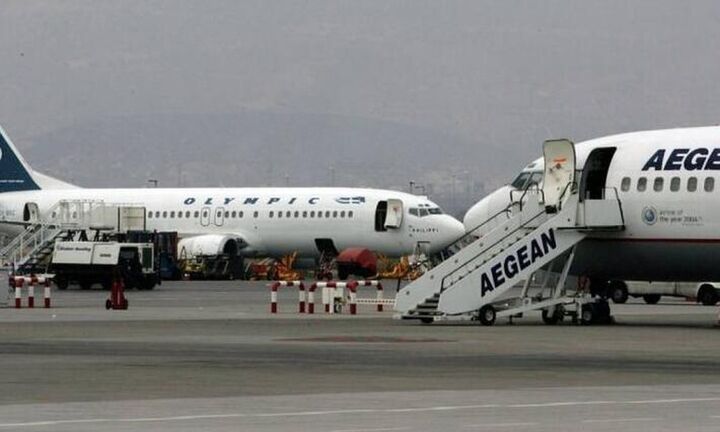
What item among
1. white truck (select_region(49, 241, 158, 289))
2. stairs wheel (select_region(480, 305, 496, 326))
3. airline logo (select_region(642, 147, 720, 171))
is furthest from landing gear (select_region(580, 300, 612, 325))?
white truck (select_region(49, 241, 158, 289))

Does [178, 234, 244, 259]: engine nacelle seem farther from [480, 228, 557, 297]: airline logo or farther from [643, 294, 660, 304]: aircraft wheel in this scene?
[480, 228, 557, 297]: airline logo

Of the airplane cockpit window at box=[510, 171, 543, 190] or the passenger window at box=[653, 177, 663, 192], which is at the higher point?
the airplane cockpit window at box=[510, 171, 543, 190]

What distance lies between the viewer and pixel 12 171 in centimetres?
11475

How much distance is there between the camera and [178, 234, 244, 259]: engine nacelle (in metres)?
104

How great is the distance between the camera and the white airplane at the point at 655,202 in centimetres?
4872

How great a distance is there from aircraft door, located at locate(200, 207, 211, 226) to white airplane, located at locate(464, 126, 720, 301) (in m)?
56.9

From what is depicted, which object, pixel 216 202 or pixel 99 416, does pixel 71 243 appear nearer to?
pixel 216 202

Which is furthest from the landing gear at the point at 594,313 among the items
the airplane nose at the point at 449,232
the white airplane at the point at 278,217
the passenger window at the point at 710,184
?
the white airplane at the point at 278,217

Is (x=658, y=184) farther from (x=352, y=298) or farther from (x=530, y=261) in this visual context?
(x=352, y=298)

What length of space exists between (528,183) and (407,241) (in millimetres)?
48284

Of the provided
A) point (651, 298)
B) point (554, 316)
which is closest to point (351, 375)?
point (554, 316)

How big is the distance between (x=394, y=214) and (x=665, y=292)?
2961 centimetres

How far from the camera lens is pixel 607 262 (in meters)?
50.8

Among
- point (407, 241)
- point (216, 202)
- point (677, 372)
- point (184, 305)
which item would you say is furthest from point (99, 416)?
point (216, 202)
